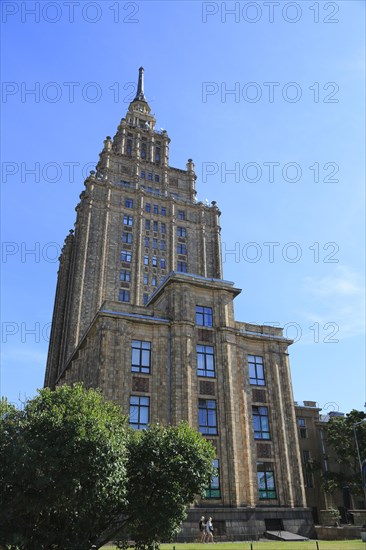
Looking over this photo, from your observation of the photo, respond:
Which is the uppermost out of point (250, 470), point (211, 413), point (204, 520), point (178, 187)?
point (178, 187)

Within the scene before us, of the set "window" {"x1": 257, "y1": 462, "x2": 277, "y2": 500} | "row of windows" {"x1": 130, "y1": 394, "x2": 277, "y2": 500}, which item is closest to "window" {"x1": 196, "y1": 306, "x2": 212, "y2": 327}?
"row of windows" {"x1": 130, "y1": 394, "x2": 277, "y2": 500}

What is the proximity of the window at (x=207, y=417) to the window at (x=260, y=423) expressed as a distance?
14.8ft

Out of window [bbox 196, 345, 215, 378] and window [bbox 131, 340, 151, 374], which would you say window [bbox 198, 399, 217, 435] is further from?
window [bbox 131, 340, 151, 374]

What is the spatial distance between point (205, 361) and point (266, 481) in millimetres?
11875

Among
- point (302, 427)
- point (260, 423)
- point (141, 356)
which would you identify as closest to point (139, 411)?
point (141, 356)

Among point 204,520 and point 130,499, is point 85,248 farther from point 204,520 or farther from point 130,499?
point 130,499

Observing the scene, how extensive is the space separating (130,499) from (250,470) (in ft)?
67.8

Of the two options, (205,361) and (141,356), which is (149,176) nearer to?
(205,361)

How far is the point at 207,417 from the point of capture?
4153 centimetres

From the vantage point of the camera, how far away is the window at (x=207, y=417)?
41.0 meters

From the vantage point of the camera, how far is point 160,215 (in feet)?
276

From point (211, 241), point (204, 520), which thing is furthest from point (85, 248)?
point (204, 520)

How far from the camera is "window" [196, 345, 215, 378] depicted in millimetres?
43312

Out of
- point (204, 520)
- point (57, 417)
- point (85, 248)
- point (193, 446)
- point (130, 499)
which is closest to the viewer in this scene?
point (57, 417)
